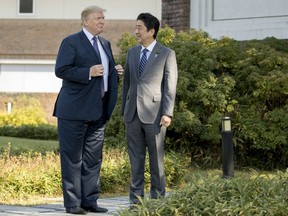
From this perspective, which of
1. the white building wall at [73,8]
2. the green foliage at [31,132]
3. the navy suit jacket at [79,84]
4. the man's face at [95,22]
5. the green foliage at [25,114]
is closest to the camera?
the navy suit jacket at [79,84]

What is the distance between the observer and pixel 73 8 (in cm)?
4031

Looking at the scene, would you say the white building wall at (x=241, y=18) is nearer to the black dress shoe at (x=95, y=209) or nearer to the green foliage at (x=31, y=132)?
the black dress shoe at (x=95, y=209)

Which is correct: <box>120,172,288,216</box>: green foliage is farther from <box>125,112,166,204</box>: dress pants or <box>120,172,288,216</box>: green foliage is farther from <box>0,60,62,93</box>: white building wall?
<box>0,60,62,93</box>: white building wall

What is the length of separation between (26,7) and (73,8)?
202cm

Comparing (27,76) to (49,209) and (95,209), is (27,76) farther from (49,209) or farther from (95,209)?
(95,209)

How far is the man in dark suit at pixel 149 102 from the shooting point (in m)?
9.91

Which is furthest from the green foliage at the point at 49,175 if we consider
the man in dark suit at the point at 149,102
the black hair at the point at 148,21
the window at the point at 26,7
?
the window at the point at 26,7

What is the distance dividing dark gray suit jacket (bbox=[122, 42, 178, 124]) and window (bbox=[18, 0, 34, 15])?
3093 centimetres

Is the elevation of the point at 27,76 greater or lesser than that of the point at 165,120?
greater

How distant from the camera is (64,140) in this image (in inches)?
404

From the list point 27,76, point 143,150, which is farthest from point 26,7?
point 143,150

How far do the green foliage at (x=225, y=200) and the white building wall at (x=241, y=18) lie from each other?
8058 mm

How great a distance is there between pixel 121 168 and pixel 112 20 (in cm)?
2759

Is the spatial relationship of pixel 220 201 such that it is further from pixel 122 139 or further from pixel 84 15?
pixel 122 139
